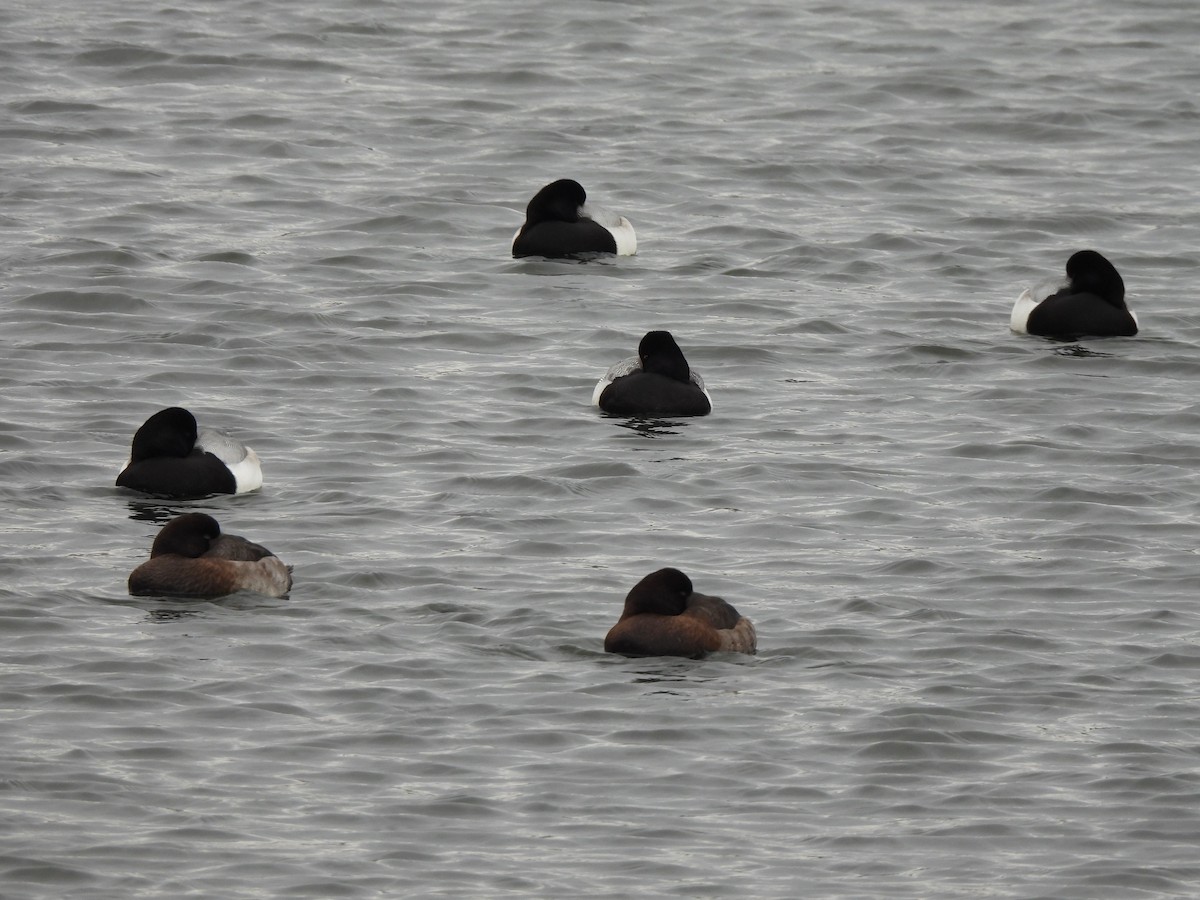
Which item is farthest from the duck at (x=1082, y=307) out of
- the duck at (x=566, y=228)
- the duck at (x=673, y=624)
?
the duck at (x=673, y=624)

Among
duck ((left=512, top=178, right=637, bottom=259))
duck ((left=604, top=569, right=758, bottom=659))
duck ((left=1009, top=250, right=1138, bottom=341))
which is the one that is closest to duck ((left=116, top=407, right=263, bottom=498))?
duck ((left=604, top=569, right=758, bottom=659))

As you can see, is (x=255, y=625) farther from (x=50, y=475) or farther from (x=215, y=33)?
(x=215, y=33)

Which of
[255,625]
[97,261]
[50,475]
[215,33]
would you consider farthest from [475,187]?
[255,625]

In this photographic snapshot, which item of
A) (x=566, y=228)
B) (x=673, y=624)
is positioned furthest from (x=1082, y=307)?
(x=673, y=624)

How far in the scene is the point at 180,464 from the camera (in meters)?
14.7

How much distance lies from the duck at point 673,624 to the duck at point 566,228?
9.34 meters

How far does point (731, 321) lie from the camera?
1955 centimetres

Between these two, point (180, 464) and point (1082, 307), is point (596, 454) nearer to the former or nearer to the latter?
point (180, 464)

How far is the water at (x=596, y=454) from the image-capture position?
1014 cm

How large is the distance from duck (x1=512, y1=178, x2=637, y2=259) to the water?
0.25 m

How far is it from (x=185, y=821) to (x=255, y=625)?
2.47m

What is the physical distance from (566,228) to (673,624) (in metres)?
9.62

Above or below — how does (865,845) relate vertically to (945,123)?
below

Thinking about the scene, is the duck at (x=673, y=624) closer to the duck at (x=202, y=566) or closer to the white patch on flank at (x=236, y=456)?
the duck at (x=202, y=566)
